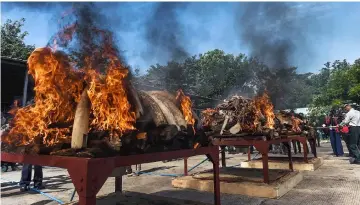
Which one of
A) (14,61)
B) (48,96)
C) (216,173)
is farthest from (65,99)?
(14,61)

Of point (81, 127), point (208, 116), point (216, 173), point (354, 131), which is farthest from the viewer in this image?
point (354, 131)

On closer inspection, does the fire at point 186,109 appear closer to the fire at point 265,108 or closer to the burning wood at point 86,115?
the burning wood at point 86,115

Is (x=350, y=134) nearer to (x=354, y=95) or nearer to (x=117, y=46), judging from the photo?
(x=117, y=46)

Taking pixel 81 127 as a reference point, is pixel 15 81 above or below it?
above

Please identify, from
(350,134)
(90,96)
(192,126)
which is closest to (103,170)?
(90,96)

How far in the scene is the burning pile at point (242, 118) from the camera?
21.7 ft

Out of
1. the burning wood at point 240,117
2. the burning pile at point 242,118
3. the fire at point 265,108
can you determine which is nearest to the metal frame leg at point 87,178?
the burning pile at point 242,118

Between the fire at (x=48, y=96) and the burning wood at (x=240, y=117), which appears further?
the burning wood at (x=240, y=117)

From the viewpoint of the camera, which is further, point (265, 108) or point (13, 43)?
point (13, 43)

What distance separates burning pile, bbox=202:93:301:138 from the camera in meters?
6.61

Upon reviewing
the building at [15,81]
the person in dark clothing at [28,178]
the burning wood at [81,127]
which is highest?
the building at [15,81]

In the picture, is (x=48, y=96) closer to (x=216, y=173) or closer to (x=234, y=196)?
(x=216, y=173)

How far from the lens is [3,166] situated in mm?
10227

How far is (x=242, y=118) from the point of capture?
705cm
